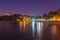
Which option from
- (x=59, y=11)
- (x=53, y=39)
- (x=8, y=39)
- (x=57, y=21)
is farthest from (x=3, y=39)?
(x=59, y=11)

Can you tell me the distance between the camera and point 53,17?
110062 mm

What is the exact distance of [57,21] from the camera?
101 m

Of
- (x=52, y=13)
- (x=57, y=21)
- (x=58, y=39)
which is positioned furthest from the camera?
(x=52, y=13)

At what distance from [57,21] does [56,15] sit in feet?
24.4

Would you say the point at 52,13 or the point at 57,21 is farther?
the point at 52,13

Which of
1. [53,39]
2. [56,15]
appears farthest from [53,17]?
[53,39]

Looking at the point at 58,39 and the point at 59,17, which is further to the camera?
the point at 59,17

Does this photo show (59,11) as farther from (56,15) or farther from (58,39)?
(58,39)

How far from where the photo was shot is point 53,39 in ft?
93.1

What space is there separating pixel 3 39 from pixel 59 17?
3050 inches

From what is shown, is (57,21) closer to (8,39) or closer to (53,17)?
(53,17)

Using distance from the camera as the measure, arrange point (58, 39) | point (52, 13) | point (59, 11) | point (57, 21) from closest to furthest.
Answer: point (58, 39)
point (57, 21)
point (59, 11)
point (52, 13)

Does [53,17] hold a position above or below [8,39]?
above

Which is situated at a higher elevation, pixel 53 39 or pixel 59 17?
pixel 59 17
